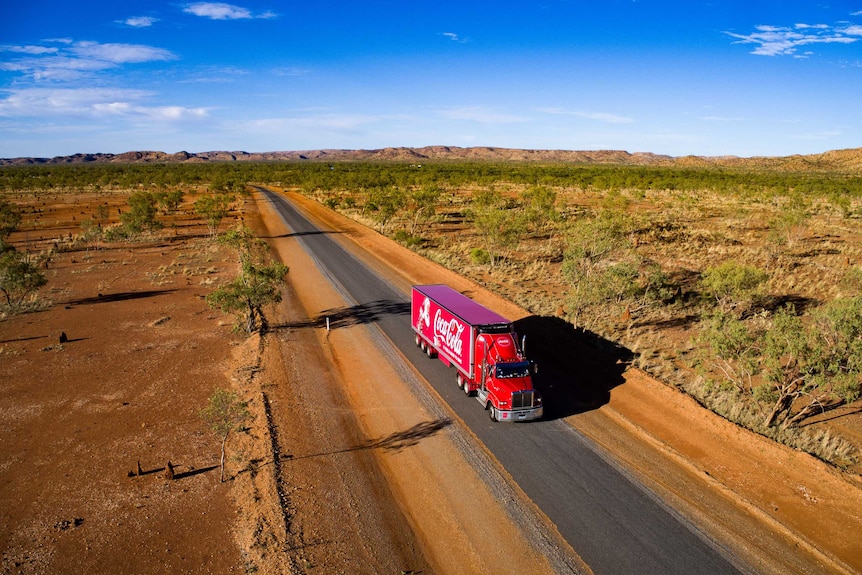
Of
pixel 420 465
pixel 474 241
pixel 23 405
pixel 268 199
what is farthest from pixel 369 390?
pixel 268 199

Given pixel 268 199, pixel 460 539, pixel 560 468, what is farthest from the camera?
pixel 268 199

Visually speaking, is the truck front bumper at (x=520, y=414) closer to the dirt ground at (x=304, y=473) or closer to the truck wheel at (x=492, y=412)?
the truck wheel at (x=492, y=412)

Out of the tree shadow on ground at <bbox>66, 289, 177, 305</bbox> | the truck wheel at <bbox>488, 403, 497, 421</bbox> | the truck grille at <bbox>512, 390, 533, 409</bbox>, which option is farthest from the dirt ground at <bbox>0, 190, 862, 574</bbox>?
the tree shadow on ground at <bbox>66, 289, 177, 305</bbox>

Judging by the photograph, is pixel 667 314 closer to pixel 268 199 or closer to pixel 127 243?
pixel 127 243

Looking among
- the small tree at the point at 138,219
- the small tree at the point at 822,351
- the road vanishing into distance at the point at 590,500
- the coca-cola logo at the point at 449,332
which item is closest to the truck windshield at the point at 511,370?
the road vanishing into distance at the point at 590,500

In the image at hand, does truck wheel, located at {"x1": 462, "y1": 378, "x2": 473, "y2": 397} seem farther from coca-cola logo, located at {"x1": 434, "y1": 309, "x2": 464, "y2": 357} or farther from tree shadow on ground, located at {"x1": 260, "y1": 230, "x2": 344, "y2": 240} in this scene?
tree shadow on ground, located at {"x1": 260, "y1": 230, "x2": 344, "y2": 240}

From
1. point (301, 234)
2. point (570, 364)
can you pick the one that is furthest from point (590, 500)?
point (301, 234)
